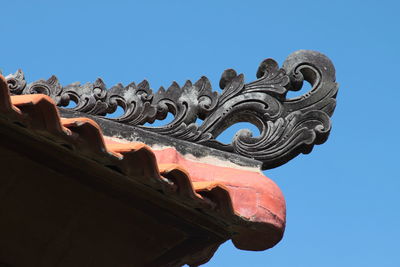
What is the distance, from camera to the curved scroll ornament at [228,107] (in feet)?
22.4

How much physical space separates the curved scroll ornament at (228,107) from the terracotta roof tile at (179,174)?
236mm

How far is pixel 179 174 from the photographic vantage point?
5402 millimetres

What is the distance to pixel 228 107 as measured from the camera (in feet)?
22.9

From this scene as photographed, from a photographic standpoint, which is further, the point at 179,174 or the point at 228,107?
the point at 228,107

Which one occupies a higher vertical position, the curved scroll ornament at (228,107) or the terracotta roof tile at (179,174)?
the curved scroll ornament at (228,107)

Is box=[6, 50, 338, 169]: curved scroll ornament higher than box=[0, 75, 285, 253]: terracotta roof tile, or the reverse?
box=[6, 50, 338, 169]: curved scroll ornament

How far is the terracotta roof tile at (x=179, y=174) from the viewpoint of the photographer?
4980 mm

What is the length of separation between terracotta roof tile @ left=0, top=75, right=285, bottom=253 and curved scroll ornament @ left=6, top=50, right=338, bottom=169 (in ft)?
0.77

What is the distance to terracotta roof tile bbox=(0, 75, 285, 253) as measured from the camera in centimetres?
498

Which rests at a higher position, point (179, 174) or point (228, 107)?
point (228, 107)

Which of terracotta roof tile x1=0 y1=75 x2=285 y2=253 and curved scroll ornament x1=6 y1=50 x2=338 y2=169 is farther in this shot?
curved scroll ornament x1=6 y1=50 x2=338 y2=169

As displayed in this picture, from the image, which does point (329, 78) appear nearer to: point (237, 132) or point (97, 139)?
point (237, 132)

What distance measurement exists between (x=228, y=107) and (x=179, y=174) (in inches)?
64.4

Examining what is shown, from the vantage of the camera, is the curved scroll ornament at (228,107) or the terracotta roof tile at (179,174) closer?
the terracotta roof tile at (179,174)
